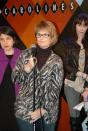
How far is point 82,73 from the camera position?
2.53 meters

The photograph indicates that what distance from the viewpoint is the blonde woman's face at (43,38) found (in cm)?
217

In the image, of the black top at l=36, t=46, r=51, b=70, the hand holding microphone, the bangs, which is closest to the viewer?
the hand holding microphone

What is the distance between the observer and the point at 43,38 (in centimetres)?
219

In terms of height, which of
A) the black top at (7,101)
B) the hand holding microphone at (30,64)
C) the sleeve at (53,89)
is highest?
the hand holding microphone at (30,64)

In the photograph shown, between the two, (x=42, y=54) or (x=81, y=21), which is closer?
(x=42, y=54)

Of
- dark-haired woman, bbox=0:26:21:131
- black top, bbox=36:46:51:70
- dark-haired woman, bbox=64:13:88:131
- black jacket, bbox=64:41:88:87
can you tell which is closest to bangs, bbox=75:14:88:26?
dark-haired woman, bbox=64:13:88:131

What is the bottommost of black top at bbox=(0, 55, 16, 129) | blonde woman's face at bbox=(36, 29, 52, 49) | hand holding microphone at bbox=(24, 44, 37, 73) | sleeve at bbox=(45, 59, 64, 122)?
black top at bbox=(0, 55, 16, 129)

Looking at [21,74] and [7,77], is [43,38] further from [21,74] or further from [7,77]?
[7,77]

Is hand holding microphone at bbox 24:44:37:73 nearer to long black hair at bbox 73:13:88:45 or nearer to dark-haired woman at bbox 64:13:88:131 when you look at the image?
dark-haired woman at bbox 64:13:88:131

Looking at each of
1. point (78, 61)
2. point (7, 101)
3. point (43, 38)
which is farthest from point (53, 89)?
point (7, 101)

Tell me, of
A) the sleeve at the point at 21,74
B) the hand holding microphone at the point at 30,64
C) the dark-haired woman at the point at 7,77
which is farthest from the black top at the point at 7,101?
the hand holding microphone at the point at 30,64

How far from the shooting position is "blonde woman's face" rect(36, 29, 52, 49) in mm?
2168

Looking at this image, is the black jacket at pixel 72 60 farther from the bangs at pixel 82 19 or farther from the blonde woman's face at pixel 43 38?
the blonde woman's face at pixel 43 38

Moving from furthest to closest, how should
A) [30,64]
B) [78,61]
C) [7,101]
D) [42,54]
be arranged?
[7,101] < [78,61] < [42,54] < [30,64]
